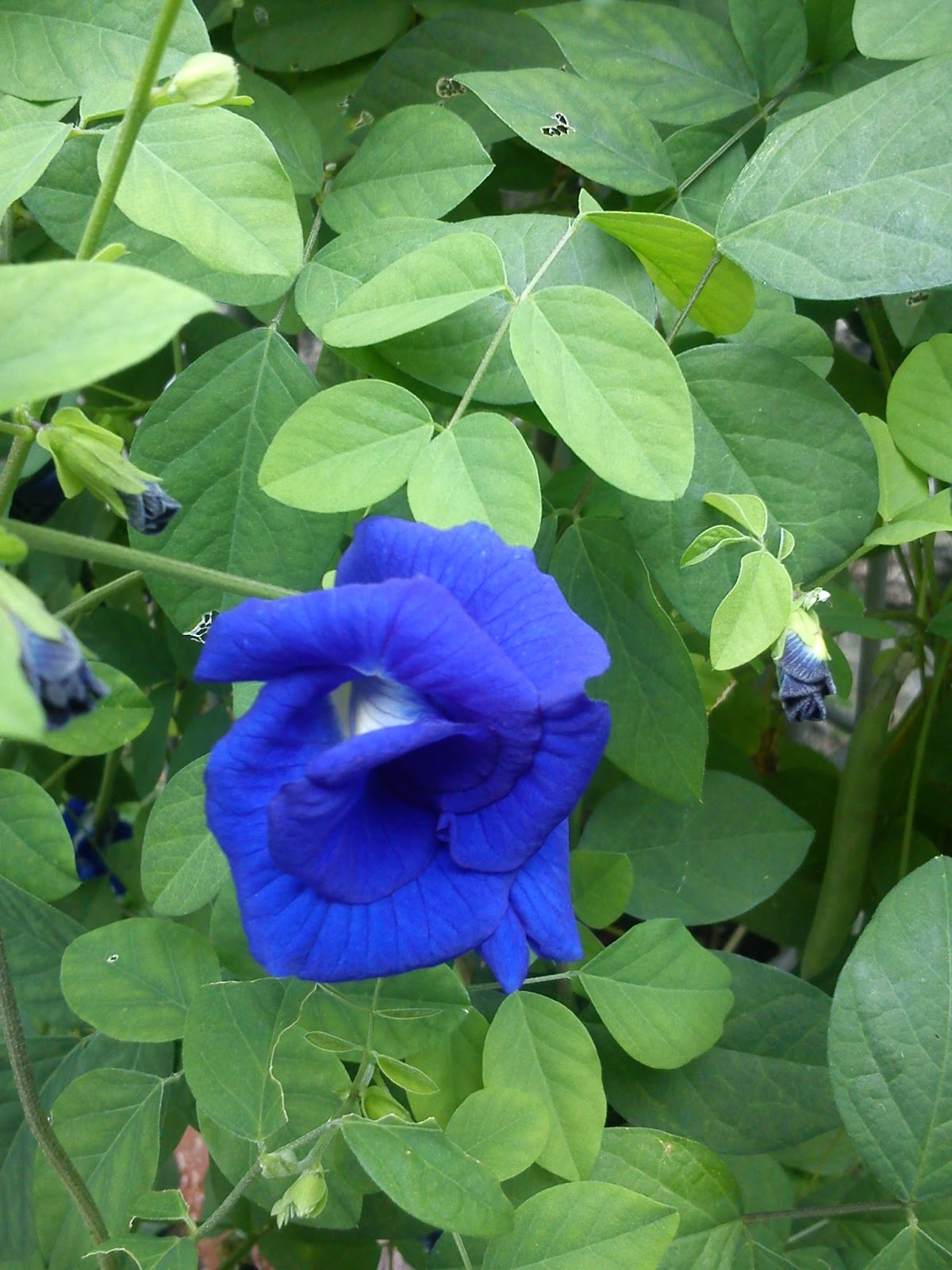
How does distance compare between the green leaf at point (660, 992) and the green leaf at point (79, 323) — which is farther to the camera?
the green leaf at point (660, 992)

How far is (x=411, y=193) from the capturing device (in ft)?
2.42

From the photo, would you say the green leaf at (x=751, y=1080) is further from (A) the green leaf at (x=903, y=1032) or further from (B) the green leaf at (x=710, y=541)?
(B) the green leaf at (x=710, y=541)

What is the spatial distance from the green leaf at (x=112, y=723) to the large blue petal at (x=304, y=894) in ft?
0.84

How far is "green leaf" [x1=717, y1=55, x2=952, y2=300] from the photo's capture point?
616 millimetres

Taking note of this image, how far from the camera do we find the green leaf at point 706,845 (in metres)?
0.89

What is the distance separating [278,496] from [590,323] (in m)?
0.19

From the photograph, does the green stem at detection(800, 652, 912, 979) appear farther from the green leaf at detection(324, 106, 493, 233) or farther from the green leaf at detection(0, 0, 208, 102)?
the green leaf at detection(0, 0, 208, 102)

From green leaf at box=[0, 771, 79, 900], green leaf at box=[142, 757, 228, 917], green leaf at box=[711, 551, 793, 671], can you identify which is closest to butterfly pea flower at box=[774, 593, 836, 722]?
green leaf at box=[711, 551, 793, 671]

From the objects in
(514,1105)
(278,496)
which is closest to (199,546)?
(278,496)

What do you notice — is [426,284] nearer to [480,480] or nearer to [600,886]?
[480,480]

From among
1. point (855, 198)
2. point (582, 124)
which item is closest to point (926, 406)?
point (855, 198)

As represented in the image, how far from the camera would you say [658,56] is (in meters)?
0.80

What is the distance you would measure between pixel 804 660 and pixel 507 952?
0.76 feet

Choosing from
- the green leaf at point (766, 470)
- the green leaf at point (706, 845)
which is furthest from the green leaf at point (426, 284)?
the green leaf at point (706, 845)
